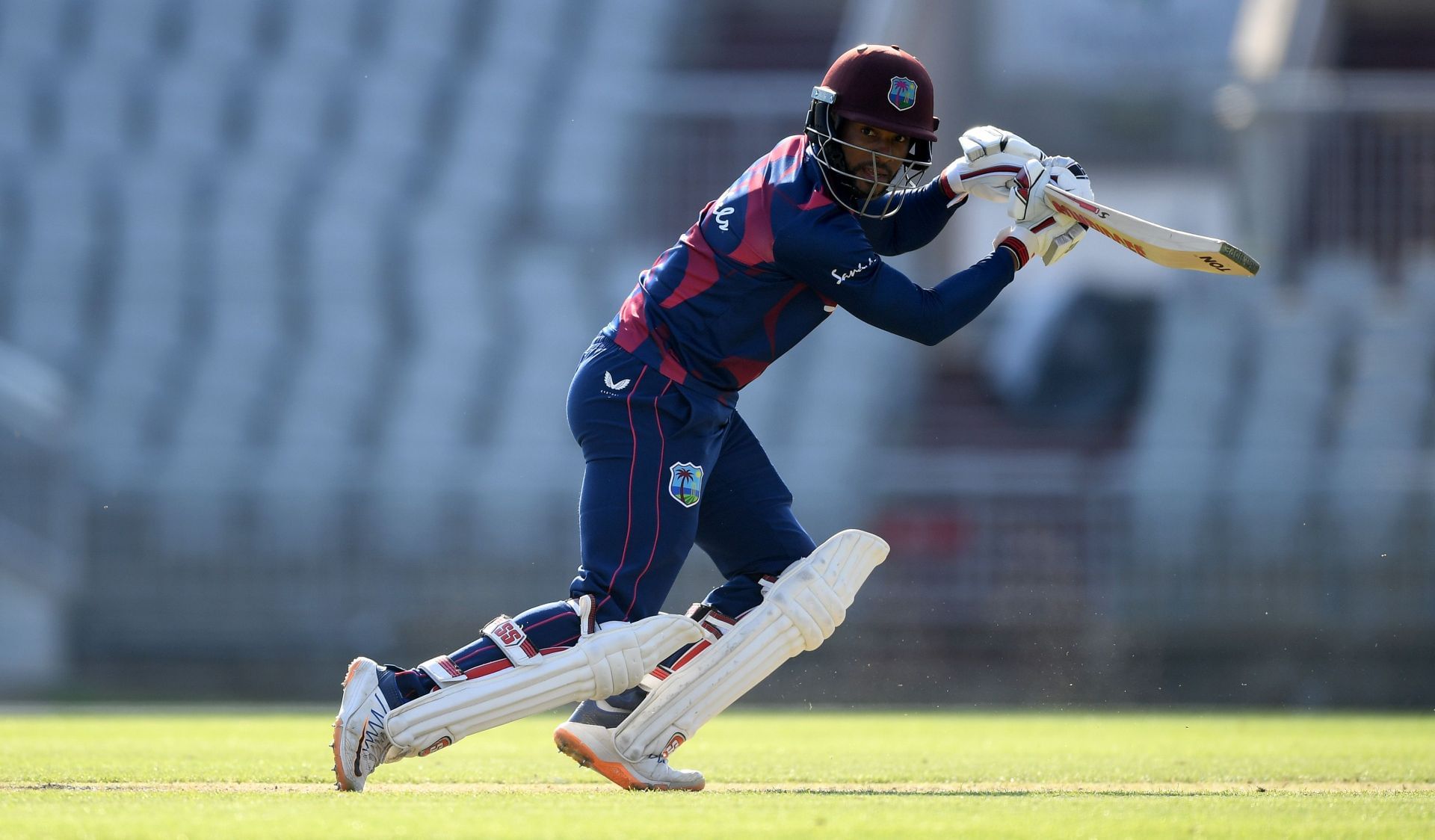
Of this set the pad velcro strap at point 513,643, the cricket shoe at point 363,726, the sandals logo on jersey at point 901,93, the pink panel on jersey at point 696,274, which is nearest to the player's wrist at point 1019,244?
the sandals logo on jersey at point 901,93

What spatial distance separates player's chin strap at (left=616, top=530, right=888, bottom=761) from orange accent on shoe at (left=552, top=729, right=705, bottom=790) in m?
0.04

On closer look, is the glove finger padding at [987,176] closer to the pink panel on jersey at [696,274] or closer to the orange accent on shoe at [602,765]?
the pink panel on jersey at [696,274]

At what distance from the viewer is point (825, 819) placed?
311cm

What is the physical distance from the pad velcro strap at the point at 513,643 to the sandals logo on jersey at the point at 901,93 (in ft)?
4.60

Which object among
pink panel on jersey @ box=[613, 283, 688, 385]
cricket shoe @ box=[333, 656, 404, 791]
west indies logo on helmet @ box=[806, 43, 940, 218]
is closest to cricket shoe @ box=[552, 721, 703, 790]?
cricket shoe @ box=[333, 656, 404, 791]

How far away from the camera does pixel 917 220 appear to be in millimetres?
4285

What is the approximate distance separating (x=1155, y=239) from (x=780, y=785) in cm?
152

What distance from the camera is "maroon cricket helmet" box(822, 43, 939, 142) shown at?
3.90 meters

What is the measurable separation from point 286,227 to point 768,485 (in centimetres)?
837

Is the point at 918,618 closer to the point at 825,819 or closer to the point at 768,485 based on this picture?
the point at 768,485

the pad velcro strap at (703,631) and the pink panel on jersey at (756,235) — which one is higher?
the pink panel on jersey at (756,235)

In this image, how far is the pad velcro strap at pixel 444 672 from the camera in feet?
12.1

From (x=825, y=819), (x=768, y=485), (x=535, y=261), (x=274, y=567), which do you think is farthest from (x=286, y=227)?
(x=825, y=819)

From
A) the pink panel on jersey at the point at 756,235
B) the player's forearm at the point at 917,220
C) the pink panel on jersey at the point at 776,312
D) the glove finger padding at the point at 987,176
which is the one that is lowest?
the pink panel on jersey at the point at 776,312
